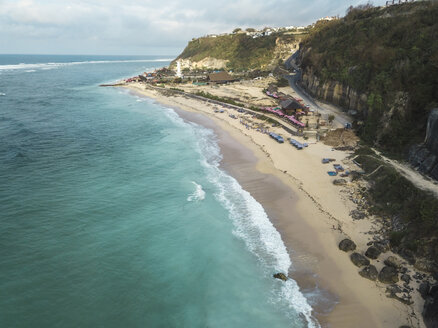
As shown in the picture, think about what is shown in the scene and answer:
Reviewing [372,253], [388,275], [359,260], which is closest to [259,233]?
[359,260]

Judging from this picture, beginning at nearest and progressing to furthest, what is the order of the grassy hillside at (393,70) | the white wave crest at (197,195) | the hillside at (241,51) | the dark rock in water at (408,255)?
1. the dark rock in water at (408,255)
2. the white wave crest at (197,195)
3. the grassy hillside at (393,70)
4. the hillside at (241,51)

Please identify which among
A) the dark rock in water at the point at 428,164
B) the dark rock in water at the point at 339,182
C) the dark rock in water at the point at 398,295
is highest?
the dark rock in water at the point at 428,164

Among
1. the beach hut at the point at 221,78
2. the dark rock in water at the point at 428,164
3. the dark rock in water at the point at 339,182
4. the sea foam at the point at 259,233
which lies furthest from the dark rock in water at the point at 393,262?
the beach hut at the point at 221,78

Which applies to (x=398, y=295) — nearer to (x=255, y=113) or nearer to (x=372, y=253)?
(x=372, y=253)

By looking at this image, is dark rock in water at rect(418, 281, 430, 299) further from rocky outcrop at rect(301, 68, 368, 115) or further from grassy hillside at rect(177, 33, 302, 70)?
grassy hillside at rect(177, 33, 302, 70)

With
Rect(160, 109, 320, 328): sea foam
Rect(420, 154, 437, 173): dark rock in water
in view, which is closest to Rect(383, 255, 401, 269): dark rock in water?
Rect(160, 109, 320, 328): sea foam

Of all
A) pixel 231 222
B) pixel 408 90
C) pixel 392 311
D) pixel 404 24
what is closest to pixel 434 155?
pixel 408 90

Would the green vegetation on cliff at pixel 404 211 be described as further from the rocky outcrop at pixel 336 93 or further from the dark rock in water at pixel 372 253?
the rocky outcrop at pixel 336 93
